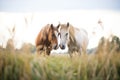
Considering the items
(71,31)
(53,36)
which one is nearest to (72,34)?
(71,31)

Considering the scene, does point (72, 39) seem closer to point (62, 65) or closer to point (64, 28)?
point (64, 28)

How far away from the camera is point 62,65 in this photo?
247 cm

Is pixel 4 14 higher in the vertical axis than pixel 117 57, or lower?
higher

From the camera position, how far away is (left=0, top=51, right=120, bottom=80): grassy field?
2.44 m

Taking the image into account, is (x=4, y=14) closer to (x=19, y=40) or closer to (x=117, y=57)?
(x=19, y=40)

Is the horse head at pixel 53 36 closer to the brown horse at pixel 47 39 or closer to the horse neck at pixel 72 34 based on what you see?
the brown horse at pixel 47 39

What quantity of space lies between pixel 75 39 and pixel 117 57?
425 millimetres

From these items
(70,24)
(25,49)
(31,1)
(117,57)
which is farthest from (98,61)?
(31,1)

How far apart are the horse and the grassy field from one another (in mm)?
87

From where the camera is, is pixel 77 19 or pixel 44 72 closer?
pixel 44 72

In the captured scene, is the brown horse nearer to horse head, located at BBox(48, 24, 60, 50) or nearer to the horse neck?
horse head, located at BBox(48, 24, 60, 50)

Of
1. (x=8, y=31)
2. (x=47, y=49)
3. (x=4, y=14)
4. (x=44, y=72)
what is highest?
(x=4, y=14)

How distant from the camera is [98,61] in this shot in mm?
2482

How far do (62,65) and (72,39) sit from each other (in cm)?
28
